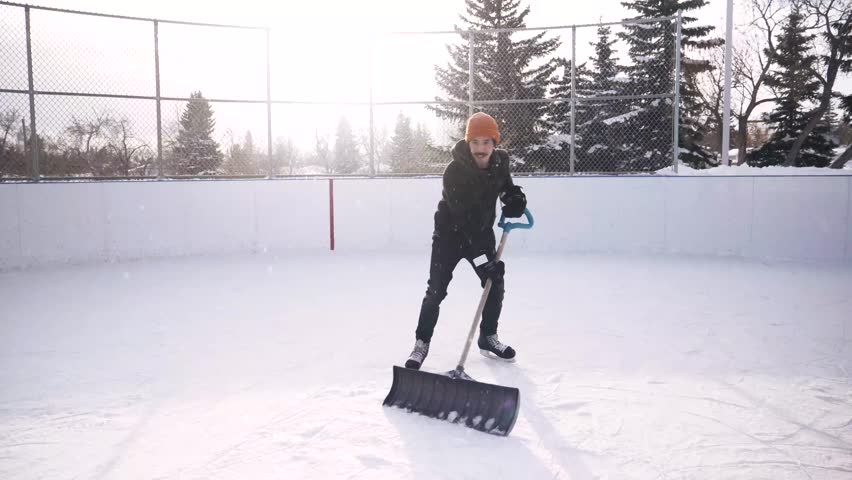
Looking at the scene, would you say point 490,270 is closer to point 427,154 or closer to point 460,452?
point 460,452

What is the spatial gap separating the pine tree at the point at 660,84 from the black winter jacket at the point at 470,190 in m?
7.08

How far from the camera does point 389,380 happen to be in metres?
3.44

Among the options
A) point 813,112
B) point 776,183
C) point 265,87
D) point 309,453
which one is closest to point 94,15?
point 265,87

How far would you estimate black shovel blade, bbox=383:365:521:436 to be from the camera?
278 cm

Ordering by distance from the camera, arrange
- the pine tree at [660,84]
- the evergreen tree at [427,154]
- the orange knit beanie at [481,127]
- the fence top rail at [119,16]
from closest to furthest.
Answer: the orange knit beanie at [481,127], the fence top rail at [119,16], the evergreen tree at [427,154], the pine tree at [660,84]

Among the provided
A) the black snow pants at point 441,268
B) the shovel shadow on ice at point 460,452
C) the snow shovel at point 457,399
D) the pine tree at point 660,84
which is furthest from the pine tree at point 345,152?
the shovel shadow on ice at point 460,452

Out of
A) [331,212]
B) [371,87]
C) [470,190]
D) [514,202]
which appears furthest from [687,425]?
[371,87]

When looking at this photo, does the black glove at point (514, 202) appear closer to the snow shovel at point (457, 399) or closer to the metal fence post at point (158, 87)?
the snow shovel at point (457, 399)

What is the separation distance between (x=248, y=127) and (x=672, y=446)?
25.5 ft

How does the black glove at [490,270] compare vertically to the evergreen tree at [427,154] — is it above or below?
below

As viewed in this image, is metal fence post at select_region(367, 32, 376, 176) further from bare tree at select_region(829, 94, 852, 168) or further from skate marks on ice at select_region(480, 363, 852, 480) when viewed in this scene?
bare tree at select_region(829, 94, 852, 168)

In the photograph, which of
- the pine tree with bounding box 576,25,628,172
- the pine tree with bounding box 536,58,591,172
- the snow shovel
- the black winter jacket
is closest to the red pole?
the pine tree with bounding box 576,25,628,172

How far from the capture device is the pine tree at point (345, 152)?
374 inches

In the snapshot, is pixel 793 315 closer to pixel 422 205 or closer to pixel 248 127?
pixel 422 205
